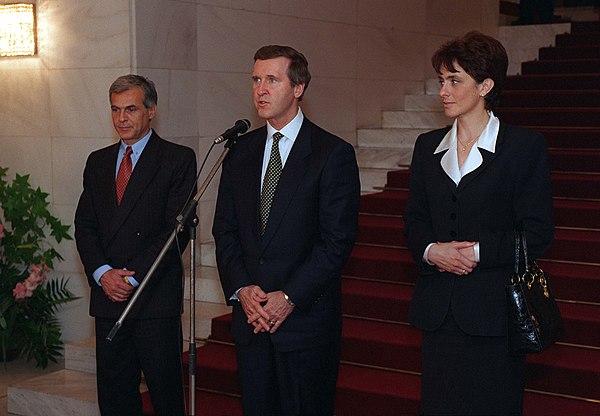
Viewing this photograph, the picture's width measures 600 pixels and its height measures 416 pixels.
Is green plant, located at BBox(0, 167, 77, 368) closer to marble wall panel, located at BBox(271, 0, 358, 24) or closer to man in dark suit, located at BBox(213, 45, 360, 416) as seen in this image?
marble wall panel, located at BBox(271, 0, 358, 24)

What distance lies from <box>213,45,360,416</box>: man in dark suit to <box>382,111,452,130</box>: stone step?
4798 mm

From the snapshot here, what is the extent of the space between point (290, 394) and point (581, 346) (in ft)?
6.78

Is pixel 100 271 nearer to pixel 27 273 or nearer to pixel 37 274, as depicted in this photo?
pixel 37 274

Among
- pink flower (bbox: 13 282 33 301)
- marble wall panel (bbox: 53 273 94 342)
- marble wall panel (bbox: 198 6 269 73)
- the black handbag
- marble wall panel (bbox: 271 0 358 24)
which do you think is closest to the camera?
the black handbag

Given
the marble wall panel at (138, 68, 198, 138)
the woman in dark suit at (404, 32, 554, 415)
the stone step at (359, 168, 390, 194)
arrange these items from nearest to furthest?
the woman in dark suit at (404, 32, 554, 415) < the marble wall panel at (138, 68, 198, 138) < the stone step at (359, 168, 390, 194)

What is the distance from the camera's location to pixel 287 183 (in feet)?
11.4

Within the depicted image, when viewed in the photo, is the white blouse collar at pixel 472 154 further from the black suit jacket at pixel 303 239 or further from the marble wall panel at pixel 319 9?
the marble wall panel at pixel 319 9

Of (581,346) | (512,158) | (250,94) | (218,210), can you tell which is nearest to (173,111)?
(250,94)

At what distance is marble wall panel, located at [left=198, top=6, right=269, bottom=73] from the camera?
20.7ft

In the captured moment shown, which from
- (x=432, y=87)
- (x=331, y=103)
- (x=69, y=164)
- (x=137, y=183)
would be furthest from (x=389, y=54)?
(x=137, y=183)

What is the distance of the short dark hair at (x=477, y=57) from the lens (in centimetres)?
317

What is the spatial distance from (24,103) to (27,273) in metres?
1.16

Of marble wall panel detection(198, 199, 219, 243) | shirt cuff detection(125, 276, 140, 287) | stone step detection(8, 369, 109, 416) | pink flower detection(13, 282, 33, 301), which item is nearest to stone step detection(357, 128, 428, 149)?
marble wall panel detection(198, 199, 219, 243)

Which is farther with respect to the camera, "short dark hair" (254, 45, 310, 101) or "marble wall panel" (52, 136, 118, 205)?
"marble wall panel" (52, 136, 118, 205)
